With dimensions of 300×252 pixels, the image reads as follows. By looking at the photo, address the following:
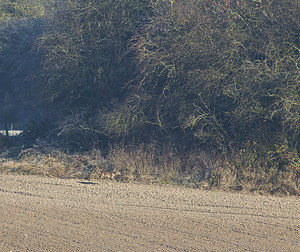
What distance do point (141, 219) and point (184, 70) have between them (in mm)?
5173

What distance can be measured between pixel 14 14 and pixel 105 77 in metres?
11.6

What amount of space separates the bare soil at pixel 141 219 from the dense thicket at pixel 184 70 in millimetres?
2304

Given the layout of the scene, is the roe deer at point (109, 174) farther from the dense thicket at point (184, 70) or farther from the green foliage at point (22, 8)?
the green foliage at point (22, 8)

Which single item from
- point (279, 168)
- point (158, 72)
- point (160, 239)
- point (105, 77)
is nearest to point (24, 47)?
point (105, 77)

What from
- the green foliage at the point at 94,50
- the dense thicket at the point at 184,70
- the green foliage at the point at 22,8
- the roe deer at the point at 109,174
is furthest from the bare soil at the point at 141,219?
the green foliage at the point at 22,8

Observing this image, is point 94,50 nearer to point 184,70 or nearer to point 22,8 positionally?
point 184,70

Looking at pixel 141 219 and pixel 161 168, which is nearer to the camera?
pixel 141 219

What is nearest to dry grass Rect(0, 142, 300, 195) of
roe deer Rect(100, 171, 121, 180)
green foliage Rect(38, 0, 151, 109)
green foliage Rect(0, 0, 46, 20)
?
roe deer Rect(100, 171, 121, 180)

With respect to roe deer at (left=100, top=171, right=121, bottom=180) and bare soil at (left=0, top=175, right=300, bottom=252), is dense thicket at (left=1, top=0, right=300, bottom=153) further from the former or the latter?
bare soil at (left=0, top=175, right=300, bottom=252)

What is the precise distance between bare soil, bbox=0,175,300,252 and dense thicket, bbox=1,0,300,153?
90.7 inches

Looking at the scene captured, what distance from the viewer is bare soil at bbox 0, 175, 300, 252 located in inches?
228

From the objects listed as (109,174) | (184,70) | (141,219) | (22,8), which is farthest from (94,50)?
(22,8)

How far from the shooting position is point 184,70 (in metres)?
11.1

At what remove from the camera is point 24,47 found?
1717 cm
